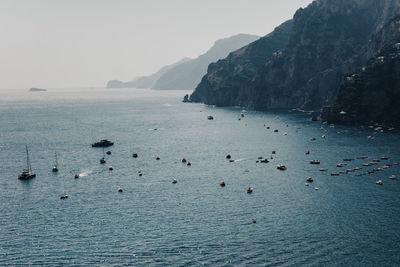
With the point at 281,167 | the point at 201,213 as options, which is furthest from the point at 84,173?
the point at 281,167

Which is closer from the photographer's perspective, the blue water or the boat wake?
the blue water

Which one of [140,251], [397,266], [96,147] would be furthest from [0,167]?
[397,266]

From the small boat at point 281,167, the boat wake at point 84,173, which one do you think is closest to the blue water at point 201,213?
the boat wake at point 84,173

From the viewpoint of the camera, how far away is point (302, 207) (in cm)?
8744

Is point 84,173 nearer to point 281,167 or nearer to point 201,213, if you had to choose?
point 201,213

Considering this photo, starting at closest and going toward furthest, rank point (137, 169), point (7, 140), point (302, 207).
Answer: point (302, 207) < point (137, 169) < point (7, 140)

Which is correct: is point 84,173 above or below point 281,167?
below

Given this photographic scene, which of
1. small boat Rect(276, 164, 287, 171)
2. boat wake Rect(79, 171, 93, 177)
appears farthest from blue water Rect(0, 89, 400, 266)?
small boat Rect(276, 164, 287, 171)

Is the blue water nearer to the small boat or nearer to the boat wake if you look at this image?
the boat wake

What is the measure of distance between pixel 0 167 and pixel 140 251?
94064 mm

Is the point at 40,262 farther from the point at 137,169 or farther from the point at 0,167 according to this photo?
the point at 0,167

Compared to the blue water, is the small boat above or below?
above

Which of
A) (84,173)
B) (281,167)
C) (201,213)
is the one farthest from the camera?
(281,167)

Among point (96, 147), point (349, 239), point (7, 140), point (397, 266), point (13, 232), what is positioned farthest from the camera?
point (7, 140)
